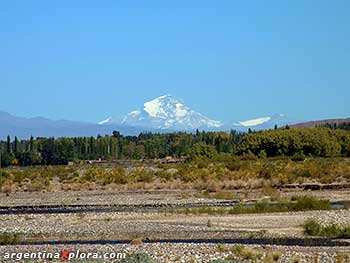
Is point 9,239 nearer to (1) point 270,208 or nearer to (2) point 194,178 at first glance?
(1) point 270,208

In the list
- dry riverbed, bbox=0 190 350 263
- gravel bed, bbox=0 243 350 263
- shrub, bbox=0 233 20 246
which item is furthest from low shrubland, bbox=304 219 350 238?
shrub, bbox=0 233 20 246

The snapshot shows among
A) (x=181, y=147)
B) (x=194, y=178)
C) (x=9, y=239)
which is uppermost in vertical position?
(x=181, y=147)

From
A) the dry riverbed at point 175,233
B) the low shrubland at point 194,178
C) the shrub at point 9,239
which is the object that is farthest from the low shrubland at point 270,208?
the low shrubland at point 194,178

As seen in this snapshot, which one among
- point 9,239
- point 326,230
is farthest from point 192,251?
point 9,239

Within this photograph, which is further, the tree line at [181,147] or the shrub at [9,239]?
the tree line at [181,147]

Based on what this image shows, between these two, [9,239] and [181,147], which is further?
[181,147]

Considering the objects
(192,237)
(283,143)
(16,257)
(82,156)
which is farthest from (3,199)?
(82,156)

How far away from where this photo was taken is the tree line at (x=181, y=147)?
4363 inches

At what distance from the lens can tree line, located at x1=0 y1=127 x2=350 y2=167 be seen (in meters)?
111

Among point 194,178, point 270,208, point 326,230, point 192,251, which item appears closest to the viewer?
point 192,251

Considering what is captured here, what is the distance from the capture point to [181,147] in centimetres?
16200

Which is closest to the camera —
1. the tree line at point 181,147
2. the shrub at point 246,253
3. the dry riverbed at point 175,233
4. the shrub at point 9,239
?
the shrub at point 246,253

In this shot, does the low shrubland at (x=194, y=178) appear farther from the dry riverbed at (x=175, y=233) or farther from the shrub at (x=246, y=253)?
the shrub at (x=246, y=253)

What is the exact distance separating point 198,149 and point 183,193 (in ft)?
193
